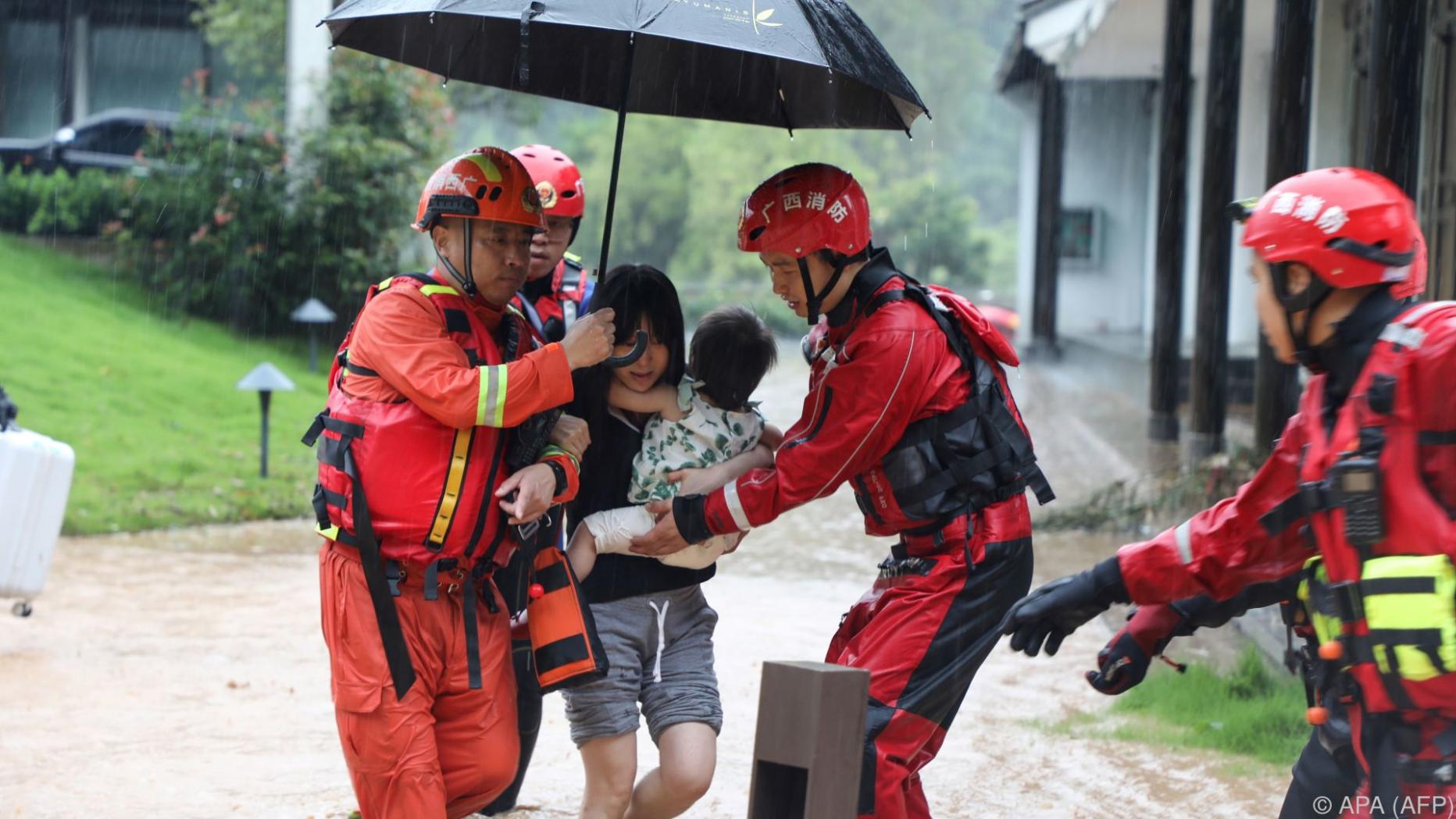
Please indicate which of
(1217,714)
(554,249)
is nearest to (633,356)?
(554,249)

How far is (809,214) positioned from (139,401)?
42.0 ft

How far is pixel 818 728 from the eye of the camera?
8.48 ft

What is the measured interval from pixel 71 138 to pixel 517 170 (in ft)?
71.5

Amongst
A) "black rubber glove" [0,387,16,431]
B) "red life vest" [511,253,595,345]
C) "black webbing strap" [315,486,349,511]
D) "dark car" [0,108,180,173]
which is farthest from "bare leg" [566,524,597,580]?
"dark car" [0,108,180,173]

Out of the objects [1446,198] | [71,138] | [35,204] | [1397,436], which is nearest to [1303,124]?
[1446,198]

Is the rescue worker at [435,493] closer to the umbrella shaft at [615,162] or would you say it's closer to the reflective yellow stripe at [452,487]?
the reflective yellow stripe at [452,487]

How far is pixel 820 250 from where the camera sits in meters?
3.68

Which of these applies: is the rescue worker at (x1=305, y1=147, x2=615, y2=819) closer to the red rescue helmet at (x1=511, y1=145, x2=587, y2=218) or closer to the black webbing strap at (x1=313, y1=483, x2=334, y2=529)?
the black webbing strap at (x1=313, y1=483, x2=334, y2=529)

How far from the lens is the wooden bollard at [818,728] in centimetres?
259

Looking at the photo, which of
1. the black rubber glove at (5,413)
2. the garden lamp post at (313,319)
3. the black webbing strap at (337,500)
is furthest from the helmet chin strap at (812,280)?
the garden lamp post at (313,319)

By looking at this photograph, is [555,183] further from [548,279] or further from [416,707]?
[416,707]

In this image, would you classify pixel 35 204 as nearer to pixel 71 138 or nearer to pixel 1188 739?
pixel 71 138

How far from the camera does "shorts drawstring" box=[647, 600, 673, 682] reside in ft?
12.8

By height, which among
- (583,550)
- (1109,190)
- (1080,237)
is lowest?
(583,550)
